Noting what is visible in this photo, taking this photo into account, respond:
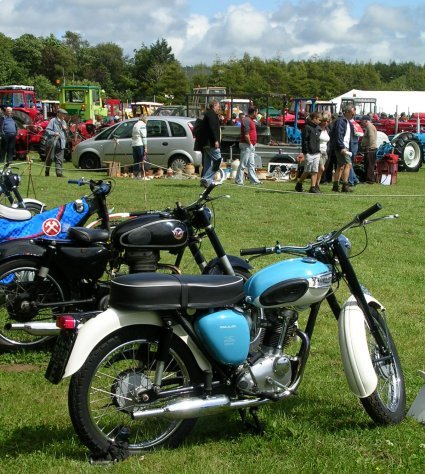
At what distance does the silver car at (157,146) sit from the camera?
19.8 m

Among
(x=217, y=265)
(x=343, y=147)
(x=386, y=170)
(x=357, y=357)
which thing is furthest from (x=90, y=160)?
(x=357, y=357)

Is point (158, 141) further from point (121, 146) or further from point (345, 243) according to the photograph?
point (345, 243)

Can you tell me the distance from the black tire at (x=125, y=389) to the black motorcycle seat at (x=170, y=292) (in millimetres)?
142

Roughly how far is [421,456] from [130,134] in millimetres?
17314

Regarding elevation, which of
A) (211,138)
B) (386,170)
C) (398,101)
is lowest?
(386,170)

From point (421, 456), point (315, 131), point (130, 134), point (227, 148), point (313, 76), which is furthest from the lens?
point (313, 76)

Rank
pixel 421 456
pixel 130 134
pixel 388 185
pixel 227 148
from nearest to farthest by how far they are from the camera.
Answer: pixel 421 456
pixel 388 185
pixel 130 134
pixel 227 148

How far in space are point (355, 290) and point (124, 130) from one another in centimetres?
1698

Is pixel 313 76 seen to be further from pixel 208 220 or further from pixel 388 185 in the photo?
pixel 208 220

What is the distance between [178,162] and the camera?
19859mm

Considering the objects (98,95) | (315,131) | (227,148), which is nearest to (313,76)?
(98,95)

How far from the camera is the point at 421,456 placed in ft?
12.3

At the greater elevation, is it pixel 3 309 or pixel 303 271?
pixel 303 271

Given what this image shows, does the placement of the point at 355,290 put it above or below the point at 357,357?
above
